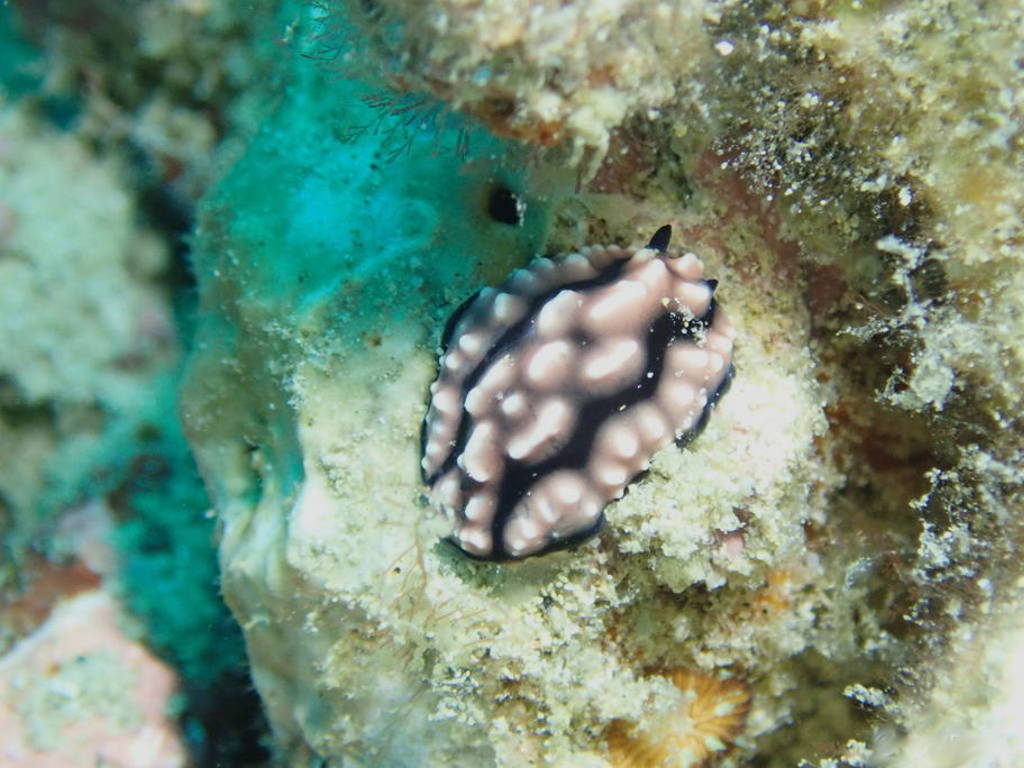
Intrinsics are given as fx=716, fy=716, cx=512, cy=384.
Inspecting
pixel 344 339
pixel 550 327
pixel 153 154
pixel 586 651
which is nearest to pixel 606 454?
pixel 550 327

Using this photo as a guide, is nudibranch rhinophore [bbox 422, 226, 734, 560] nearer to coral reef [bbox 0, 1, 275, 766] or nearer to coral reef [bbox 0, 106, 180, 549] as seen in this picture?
coral reef [bbox 0, 1, 275, 766]

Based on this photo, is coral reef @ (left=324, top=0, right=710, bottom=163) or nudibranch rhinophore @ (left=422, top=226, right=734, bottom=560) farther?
nudibranch rhinophore @ (left=422, top=226, right=734, bottom=560)

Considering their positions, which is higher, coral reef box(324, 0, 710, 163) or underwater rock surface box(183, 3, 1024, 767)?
coral reef box(324, 0, 710, 163)

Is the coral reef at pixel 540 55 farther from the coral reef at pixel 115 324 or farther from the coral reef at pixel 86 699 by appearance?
the coral reef at pixel 86 699

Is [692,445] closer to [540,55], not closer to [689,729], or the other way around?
[689,729]

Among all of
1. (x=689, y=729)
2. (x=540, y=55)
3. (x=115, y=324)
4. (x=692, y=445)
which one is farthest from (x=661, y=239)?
(x=115, y=324)

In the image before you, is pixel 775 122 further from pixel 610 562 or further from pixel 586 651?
pixel 586 651

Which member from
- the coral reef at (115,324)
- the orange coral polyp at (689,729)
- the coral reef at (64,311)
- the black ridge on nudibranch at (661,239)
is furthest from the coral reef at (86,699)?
the black ridge on nudibranch at (661,239)

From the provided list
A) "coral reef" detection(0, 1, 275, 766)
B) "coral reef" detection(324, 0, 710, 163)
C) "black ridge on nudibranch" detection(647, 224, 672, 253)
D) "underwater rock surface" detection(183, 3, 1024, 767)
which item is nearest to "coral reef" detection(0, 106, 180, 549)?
"coral reef" detection(0, 1, 275, 766)
